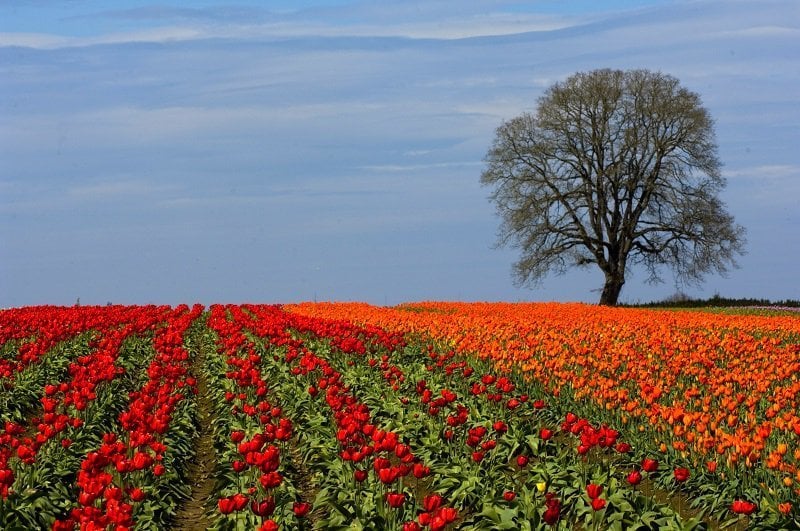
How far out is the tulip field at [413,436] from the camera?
8.70 m

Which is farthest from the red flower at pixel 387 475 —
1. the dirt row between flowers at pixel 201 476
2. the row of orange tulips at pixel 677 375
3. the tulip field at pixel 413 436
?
the row of orange tulips at pixel 677 375

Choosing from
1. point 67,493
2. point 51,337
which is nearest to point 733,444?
point 67,493

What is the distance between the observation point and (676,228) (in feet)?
161

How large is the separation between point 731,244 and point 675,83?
928cm

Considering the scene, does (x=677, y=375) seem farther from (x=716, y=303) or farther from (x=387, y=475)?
(x=716, y=303)

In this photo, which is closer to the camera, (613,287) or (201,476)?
(201,476)

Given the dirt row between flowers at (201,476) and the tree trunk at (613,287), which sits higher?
the tree trunk at (613,287)

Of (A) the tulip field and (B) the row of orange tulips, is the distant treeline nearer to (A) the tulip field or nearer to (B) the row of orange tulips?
(B) the row of orange tulips

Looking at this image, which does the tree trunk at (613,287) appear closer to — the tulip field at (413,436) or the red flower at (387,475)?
the tulip field at (413,436)

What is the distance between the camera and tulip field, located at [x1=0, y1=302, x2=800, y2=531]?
8695mm

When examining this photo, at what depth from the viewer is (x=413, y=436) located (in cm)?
1213

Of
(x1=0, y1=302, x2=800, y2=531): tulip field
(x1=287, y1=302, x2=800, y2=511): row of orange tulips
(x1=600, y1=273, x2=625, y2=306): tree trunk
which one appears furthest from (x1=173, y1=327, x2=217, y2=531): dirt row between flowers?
(x1=600, y1=273, x2=625, y2=306): tree trunk

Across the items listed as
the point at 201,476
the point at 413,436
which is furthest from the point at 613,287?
the point at 201,476

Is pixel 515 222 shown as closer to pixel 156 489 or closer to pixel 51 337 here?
pixel 51 337
